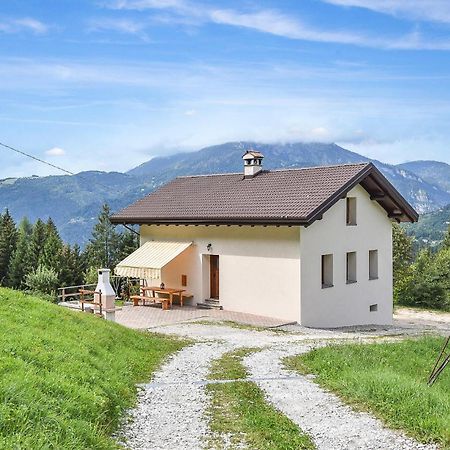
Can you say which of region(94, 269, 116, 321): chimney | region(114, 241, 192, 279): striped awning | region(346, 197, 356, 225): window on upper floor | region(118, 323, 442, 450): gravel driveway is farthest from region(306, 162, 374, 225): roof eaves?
region(118, 323, 442, 450): gravel driveway

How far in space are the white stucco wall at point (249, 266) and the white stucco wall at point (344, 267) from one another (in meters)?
0.52

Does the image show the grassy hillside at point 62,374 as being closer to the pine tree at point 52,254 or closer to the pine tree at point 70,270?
the pine tree at point 70,270

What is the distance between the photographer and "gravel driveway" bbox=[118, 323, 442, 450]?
759 centimetres

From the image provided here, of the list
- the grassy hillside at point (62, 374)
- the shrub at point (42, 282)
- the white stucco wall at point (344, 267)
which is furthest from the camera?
the shrub at point (42, 282)

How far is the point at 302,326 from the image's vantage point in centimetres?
2152

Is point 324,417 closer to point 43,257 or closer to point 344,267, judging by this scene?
point 344,267

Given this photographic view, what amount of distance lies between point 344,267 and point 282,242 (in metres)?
3.27

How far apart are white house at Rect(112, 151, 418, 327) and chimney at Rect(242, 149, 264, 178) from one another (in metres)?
0.04

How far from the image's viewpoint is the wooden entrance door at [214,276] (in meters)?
25.0

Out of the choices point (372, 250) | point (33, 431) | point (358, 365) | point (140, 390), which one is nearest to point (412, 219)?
point (372, 250)

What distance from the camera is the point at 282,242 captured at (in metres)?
22.2

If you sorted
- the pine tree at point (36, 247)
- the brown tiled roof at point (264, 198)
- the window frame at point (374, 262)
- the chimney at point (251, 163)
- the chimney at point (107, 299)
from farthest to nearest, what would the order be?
the pine tree at point (36, 247), the chimney at point (251, 163), the window frame at point (374, 262), the brown tiled roof at point (264, 198), the chimney at point (107, 299)

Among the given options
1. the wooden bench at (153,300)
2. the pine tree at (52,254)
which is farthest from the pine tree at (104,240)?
the wooden bench at (153,300)

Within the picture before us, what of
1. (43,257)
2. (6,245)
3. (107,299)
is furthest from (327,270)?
(6,245)
